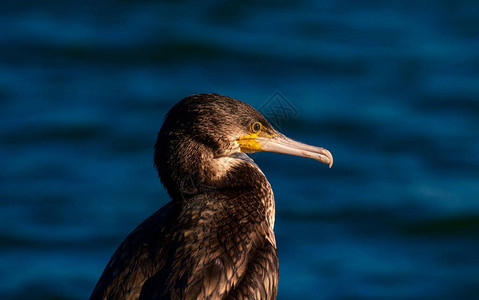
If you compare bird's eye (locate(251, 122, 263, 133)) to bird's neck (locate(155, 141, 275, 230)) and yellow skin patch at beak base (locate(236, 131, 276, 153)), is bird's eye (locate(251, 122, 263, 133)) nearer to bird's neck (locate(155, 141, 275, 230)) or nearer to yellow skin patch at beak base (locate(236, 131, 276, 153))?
yellow skin patch at beak base (locate(236, 131, 276, 153))

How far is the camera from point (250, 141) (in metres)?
5.88

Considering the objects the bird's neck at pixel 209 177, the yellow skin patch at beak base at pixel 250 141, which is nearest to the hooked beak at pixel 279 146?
the yellow skin patch at beak base at pixel 250 141

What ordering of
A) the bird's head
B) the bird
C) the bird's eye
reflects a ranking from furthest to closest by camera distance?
the bird's eye
the bird's head
the bird

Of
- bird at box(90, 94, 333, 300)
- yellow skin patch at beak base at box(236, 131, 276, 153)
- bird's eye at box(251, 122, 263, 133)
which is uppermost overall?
bird's eye at box(251, 122, 263, 133)

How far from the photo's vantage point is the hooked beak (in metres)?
5.89

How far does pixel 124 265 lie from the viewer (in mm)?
5230

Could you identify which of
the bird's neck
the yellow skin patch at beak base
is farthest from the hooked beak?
the bird's neck

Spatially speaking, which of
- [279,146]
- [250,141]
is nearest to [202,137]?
[250,141]

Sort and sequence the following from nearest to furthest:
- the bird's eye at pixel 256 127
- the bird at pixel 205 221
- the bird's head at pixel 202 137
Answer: the bird at pixel 205 221, the bird's head at pixel 202 137, the bird's eye at pixel 256 127

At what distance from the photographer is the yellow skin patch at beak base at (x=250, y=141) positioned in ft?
19.1

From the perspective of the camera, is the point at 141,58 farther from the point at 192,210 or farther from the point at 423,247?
the point at 192,210

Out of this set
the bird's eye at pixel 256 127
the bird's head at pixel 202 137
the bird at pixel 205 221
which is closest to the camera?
the bird at pixel 205 221

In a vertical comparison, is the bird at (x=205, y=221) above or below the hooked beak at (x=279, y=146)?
below

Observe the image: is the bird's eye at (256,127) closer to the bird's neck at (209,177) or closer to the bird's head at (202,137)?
the bird's head at (202,137)
